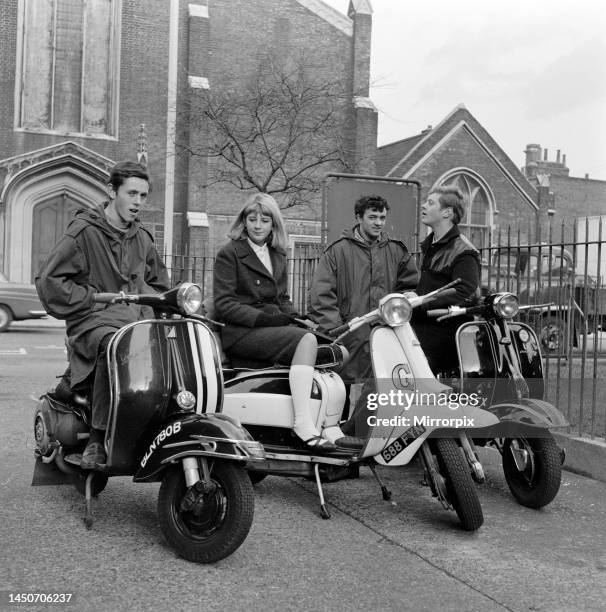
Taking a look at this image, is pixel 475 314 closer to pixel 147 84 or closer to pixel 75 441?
pixel 75 441

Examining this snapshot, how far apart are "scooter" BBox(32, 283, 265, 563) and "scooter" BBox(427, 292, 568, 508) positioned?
1510 millimetres

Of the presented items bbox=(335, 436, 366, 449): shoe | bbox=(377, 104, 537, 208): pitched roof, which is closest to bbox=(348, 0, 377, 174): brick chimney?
bbox=(377, 104, 537, 208): pitched roof

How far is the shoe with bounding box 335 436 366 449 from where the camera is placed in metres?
4.18

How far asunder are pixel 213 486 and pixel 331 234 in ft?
16.5

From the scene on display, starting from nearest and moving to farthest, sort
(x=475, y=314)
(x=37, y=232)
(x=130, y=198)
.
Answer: (x=130, y=198) → (x=475, y=314) → (x=37, y=232)

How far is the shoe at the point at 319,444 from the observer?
4.20 m

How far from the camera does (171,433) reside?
354 centimetres

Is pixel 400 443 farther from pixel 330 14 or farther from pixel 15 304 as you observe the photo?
pixel 330 14

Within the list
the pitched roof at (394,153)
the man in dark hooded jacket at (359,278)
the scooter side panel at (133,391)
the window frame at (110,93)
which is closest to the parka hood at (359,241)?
the man in dark hooded jacket at (359,278)

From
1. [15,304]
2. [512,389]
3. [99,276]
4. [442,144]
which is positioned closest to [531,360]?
[512,389]

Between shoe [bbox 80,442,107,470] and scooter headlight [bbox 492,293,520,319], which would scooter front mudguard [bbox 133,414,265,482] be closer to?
shoe [bbox 80,442,107,470]

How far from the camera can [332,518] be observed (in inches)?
168

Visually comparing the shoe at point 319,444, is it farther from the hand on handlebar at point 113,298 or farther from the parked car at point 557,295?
the parked car at point 557,295

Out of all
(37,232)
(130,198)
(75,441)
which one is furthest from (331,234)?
(37,232)
